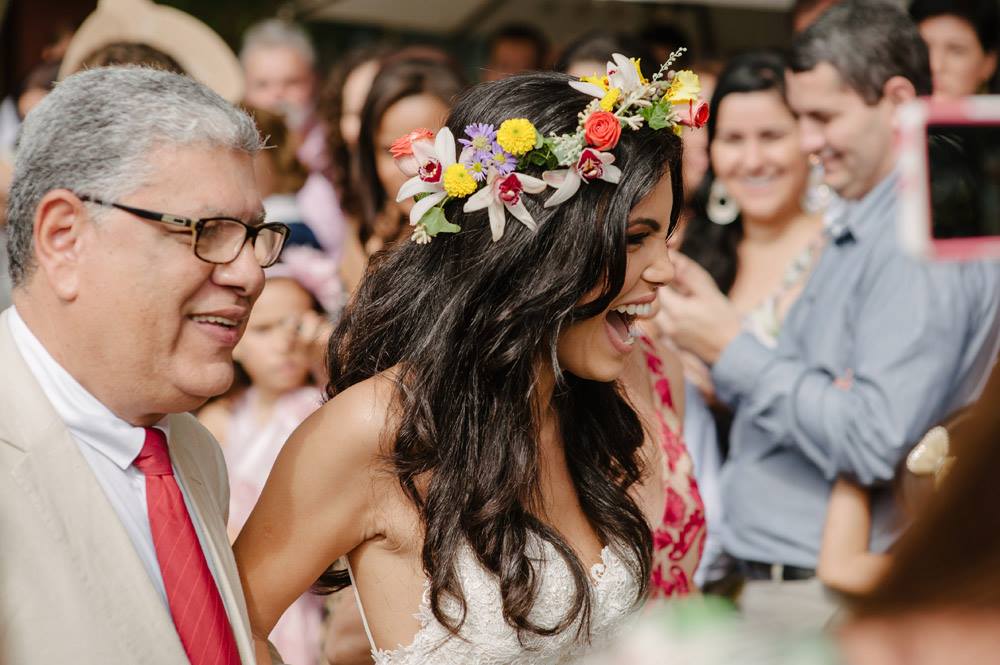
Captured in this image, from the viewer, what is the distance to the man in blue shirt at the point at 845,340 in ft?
10.6

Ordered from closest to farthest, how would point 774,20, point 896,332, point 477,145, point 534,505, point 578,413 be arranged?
point 477,145 → point 534,505 → point 578,413 → point 896,332 → point 774,20

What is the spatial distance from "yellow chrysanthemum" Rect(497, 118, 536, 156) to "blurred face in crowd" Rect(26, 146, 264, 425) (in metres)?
0.52

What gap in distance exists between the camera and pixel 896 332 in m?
3.24

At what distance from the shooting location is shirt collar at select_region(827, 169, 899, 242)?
3520 millimetres

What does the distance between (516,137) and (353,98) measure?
2.59m

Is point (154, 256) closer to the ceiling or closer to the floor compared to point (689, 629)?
closer to the ceiling

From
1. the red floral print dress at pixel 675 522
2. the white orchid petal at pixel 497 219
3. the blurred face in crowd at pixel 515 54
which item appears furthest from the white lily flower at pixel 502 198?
the blurred face in crowd at pixel 515 54

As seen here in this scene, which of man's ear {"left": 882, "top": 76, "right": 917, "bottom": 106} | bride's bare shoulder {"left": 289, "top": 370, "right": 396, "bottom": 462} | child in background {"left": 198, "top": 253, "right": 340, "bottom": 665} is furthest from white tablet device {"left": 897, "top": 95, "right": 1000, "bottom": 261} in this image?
child in background {"left": 198, "top": 253, "right": 340, "bottom": 665}

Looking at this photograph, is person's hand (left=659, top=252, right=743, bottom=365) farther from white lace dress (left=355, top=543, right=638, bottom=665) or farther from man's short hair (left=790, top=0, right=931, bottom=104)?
white lace dress (left=355, top=543, right=638, bottom=665)

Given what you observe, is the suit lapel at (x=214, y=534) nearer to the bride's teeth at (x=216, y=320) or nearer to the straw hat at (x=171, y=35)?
the bride's teeth at (x=216, y=320)

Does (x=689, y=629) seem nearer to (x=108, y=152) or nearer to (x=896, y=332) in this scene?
(x=108, y=152)

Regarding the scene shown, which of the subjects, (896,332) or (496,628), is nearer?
(496,628)

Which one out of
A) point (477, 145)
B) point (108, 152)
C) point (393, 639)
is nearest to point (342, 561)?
point (393, 639)

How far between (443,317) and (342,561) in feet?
1.91
